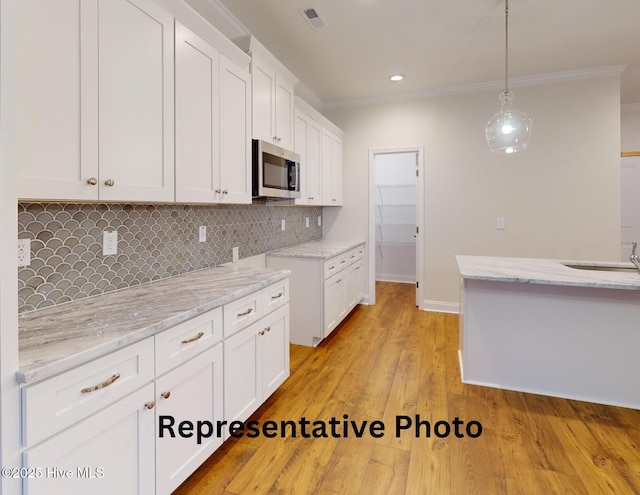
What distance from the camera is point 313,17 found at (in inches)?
107

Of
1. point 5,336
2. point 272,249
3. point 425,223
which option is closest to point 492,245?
point 425,223

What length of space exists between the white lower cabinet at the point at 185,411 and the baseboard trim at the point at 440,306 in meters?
3.36

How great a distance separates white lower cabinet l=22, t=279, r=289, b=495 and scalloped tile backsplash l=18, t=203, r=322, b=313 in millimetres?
577

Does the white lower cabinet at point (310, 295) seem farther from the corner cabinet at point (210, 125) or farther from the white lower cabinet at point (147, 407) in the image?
the white lower cabinet at point (147, 407)

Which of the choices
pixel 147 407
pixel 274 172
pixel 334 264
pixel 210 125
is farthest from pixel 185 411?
pixel 334 264

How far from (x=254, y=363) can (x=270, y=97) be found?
1.98 m

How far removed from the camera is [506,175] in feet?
13.6

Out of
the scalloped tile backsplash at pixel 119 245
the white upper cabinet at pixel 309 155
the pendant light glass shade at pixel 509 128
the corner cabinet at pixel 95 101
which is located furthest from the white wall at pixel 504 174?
the corner cabinet at pixel 95 101

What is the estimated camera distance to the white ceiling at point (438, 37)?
262cm

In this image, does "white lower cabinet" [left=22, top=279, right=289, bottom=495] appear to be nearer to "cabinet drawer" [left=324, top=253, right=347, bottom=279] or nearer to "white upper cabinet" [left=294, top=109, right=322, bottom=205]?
"cabinet drawer" [left=324, top=253, right=347, bottom=279]

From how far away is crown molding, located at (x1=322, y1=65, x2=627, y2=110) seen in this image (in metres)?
3.75

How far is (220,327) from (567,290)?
224 cm

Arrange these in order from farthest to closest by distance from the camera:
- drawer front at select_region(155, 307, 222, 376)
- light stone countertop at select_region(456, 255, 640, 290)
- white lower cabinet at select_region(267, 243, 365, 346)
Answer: white lower cabinet at select_region(267, 243, 365, 346) → light stone countertop at select_region(456, 255, 640, 290) → drawer front at select_region(155, 307, 222, 376)

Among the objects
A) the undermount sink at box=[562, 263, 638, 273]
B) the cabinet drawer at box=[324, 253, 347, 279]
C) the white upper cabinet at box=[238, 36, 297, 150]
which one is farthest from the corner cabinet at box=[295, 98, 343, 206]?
A: the undermount sink at box=[562, 263, 638, 273]
